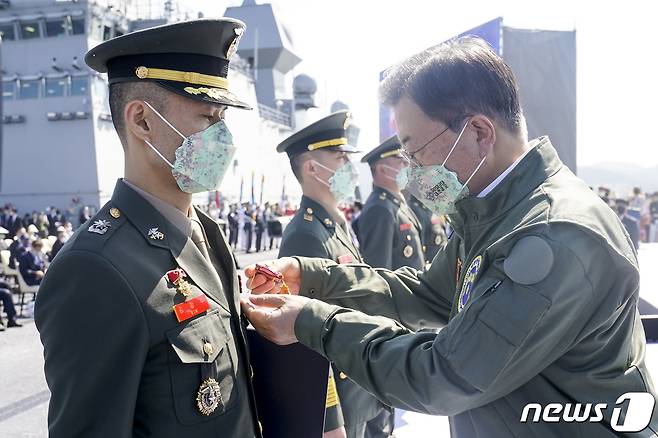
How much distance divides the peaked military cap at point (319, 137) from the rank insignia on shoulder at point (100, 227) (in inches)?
95.2

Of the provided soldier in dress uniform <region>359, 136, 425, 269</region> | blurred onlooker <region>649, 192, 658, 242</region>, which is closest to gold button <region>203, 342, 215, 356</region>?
soldier in dress uniform <region>359, 136, 425, 269</region>

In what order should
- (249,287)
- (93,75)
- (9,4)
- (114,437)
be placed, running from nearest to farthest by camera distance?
(114,437) < (249,287) < (93,75) < (9,4)

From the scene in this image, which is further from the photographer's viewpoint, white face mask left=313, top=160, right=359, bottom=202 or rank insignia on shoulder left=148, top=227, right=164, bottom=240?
white face mask left=313, top=160, right=359, bottom=202

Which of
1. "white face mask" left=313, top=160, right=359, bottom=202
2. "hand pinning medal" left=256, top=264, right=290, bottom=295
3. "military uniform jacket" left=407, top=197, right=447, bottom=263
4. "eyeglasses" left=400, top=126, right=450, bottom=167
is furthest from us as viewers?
"military uniform jacket" left=407, top=197, right=447, bottom=263

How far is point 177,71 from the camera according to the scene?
71.3 inches

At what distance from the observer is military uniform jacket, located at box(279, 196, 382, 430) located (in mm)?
3084

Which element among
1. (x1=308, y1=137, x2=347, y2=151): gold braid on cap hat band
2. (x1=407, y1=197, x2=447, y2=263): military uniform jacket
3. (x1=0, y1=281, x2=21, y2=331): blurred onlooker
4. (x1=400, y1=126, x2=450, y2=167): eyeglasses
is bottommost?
(x1=0, y1=281, x2=21, y2=331): blurred onlooker

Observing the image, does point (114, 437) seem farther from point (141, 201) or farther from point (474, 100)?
point (474, 100)

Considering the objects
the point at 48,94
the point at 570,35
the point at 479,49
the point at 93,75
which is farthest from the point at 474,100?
the point at 48,94

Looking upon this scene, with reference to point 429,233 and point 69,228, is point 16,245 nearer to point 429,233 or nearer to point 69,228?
point 69,228

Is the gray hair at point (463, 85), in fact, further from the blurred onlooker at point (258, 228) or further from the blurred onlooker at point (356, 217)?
the blurred onlooker at point (258, 228)

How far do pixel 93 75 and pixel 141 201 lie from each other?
23.7 metres

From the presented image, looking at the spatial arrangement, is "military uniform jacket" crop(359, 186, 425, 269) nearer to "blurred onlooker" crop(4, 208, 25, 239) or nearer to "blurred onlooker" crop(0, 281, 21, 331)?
"blurred onlooker" crop(0, 281, 21, 331)

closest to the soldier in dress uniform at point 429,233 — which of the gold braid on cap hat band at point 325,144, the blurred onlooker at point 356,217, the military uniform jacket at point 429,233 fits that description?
the military uniform jacket at point 429,233
